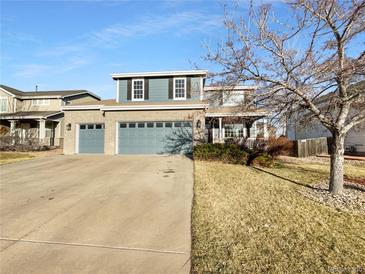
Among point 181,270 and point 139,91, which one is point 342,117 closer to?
point 181,270

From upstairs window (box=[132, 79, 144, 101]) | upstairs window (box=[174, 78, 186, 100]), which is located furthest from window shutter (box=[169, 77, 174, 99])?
upstairs window (box=[132, 79, 144, 101])

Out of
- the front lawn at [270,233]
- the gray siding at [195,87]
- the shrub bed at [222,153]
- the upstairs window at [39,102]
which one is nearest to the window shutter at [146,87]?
the gray siding at [195,87]

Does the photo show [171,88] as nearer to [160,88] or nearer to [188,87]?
[160,88]

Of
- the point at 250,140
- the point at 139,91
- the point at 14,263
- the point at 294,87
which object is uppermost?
the point at 139,91

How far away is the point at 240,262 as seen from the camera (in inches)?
134

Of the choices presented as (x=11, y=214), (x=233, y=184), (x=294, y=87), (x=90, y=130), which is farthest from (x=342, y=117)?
(x=90, y=130)

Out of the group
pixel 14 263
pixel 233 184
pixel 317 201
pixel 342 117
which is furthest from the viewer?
pixel 233 184

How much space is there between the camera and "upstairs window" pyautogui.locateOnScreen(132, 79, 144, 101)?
708 inches

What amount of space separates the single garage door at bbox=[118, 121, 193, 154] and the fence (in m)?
8.24

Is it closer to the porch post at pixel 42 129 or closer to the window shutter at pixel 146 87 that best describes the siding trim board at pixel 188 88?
the window shutter at pixel 146 87

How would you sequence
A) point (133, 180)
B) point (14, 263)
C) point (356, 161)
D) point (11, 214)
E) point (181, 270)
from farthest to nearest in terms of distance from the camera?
point (356, 161), point (133, 180), point (11, 214), point (14, 263), point (181, 270)

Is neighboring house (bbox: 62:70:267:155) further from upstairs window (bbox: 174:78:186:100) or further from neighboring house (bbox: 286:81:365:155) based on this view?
neighboring house (bbox: 286:81:365:155)

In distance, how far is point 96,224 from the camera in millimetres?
4867

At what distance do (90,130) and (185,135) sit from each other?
7.22 meters
